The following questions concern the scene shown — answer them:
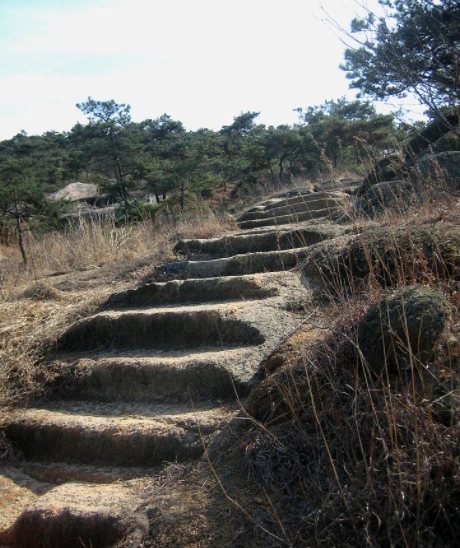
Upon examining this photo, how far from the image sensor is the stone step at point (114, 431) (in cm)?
269

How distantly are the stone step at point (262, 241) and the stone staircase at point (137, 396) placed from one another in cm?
14

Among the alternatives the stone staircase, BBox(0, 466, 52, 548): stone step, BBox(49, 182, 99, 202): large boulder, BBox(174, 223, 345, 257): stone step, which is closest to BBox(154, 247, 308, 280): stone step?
the stone staircase

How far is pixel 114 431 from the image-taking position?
9.50 ft

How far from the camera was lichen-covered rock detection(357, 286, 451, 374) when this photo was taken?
2150 mm

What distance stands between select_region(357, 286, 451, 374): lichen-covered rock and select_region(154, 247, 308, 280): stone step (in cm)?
194

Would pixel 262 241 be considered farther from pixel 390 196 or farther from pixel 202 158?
pixel 202 158

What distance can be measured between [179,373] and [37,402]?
102cm

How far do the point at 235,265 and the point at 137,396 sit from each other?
5.65ft

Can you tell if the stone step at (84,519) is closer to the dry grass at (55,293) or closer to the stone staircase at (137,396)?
the stone staircase at (137,396)

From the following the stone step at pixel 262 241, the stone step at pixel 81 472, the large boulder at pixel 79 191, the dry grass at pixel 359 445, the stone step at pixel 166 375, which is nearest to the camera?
the dry grass at pixel 359 445

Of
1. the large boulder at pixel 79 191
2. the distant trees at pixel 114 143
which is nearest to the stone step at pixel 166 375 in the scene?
the distant trees at pixel 114 143

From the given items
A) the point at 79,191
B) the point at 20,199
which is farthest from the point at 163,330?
the point at 79,191

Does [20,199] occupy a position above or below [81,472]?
above

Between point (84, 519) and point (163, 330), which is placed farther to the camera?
point (163, 330)
